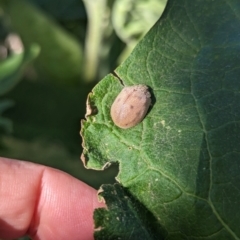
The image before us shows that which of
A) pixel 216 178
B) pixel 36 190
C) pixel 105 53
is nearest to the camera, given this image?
pixel 216 178

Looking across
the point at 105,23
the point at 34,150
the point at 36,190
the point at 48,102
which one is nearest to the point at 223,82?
the point at 36,190

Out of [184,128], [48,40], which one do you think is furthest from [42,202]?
[48,40]

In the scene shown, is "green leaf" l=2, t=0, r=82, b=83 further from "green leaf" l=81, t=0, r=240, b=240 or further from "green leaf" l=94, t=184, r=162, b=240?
"green leaf" l=94, t=184, r=162, b=240

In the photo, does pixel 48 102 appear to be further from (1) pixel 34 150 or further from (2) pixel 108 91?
(2) pixel 108 91

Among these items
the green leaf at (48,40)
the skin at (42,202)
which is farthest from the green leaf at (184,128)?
the green leaf at (48,40)

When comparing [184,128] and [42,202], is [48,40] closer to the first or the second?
[42,202]

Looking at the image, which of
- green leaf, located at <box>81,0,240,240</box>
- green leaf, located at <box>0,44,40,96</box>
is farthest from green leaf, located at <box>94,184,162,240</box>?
green leaf, located at <box>0,44,40,96</box>
